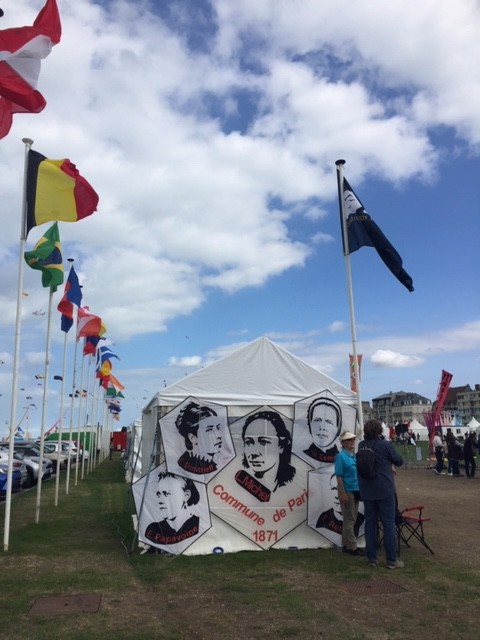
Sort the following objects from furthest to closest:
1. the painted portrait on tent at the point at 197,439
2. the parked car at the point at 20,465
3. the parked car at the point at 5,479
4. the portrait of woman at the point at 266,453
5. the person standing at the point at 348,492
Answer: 1. the parked car at the point at 20,465
2. the parked car at the point at 5,479
3. the portrait of woman at the point at 266,453
4. the painted portrait on tent at the point at 197,439
5. the person standing at the point at 348,492

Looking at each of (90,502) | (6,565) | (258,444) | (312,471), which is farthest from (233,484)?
(90,502)

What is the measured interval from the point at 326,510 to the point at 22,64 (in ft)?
25.7

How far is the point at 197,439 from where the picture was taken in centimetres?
900

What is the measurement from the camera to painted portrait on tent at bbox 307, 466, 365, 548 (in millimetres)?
9055

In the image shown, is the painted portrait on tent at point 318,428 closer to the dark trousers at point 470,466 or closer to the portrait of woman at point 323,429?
the portrait of woman at point 323,429

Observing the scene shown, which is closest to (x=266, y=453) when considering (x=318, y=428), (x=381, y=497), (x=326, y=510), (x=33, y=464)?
(x=318, y=428)

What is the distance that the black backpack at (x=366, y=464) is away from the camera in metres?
7.57

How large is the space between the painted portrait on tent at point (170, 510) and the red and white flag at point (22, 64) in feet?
17.8

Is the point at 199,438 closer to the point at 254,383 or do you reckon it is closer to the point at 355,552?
the point at 254,383

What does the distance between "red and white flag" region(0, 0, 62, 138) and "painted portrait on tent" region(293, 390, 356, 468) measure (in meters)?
6.05

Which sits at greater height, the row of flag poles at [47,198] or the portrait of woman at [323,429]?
the row of flag poles at [47,198]

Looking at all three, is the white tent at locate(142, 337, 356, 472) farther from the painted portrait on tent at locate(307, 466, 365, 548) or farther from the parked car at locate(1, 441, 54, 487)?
the parked car at locate(1, 441, 54, 487)

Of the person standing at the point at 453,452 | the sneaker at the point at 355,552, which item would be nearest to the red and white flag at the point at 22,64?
the sneaker at the point at 355,552

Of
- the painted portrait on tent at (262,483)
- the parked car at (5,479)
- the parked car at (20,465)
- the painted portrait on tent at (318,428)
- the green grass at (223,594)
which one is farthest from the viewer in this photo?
the parked car at (20,465)
